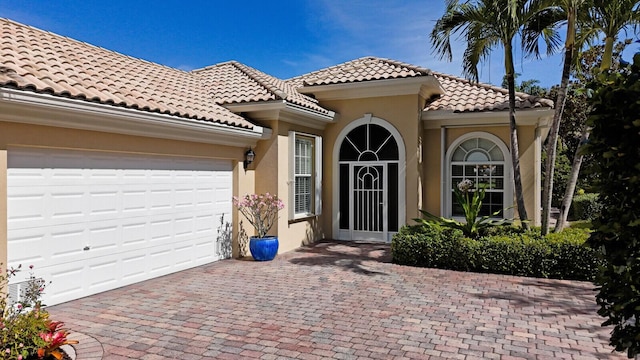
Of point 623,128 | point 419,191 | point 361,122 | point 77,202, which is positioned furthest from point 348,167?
point 623,128

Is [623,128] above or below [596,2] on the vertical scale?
below

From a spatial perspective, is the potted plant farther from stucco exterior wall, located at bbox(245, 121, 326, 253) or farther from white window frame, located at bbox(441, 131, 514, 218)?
white window frame, located at bbox(441, 131, 514, 218)

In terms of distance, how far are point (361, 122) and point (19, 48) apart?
8893mm

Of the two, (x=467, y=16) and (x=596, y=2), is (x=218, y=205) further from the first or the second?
(x=596, y=2)

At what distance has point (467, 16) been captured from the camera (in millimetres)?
10930

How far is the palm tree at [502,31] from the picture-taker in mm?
10172

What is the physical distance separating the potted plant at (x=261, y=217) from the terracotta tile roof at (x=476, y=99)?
590 centimetres

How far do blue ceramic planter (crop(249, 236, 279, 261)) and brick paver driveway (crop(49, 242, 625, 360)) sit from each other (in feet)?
3.28

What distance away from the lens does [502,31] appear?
1045 cm

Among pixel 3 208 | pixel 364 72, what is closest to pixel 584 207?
pixel 364 72

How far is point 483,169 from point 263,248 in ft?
24.0

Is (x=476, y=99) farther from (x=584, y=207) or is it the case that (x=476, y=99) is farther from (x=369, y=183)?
(x=584, y=207)

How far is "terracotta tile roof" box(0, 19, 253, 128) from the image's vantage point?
23.7 ft

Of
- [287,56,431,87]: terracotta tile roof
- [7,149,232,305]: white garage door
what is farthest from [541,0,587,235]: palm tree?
[7,149,232,305]: white garage door
